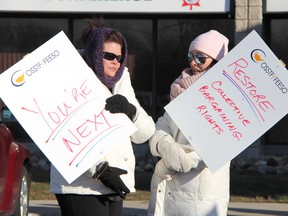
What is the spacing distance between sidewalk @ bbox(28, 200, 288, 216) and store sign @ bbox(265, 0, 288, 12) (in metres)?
4.86

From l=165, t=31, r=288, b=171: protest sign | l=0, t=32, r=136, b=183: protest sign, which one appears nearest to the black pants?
l=0, t=32, r=136, b=183: protest sign

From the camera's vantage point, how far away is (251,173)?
13.5m

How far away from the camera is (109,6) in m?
15.0

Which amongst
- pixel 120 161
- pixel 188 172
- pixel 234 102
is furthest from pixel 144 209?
pixel 120 161

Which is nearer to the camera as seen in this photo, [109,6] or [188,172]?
[188,172]

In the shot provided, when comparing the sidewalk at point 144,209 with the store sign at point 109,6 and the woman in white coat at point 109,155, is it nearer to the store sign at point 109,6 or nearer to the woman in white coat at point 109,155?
the store sign at point 109,6

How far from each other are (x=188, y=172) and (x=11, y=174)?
3.23 metres

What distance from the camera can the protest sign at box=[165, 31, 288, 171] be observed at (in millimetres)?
5062

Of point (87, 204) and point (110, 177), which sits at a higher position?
point (110, 177)

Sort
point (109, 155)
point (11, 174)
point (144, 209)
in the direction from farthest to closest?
point (144, 209) → point (11, 174) → point (109, 155)

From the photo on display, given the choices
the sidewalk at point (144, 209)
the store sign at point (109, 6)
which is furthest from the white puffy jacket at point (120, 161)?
the store sign at point (109, 6)

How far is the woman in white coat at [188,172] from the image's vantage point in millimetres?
5141

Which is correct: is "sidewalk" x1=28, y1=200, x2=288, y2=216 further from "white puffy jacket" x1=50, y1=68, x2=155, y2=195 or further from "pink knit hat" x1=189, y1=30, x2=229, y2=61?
"white puffy jacket" x1=50, y1=68, x2=155, y2=195

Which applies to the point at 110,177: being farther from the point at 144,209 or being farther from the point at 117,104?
the point at 144,209
